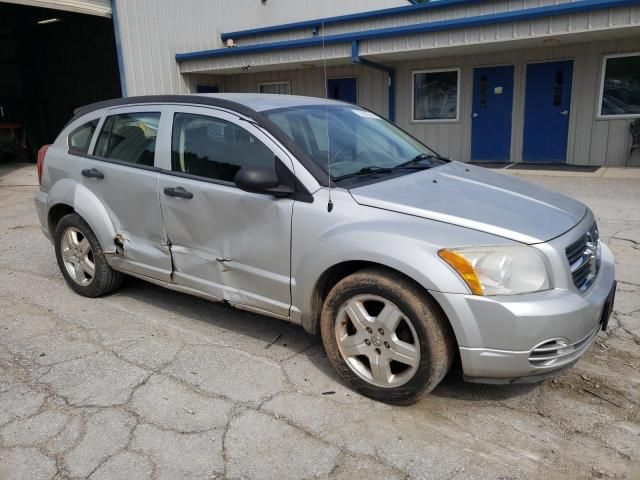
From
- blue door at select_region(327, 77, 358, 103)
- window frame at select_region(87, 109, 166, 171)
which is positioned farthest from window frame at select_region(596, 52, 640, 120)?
window frame at select_region(87, 109, 166, 171)

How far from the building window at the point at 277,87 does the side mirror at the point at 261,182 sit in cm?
1328

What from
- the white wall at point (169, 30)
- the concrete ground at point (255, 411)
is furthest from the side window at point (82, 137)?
the white wall at point (169, 30)

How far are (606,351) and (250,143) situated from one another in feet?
8.93

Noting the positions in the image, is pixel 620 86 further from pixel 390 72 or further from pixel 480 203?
pixel 480 203

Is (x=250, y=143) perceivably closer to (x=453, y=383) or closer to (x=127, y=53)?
(x=453, y=383)

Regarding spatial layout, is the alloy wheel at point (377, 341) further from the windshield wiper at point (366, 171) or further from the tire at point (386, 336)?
the windshield wiper at point (366, 171)

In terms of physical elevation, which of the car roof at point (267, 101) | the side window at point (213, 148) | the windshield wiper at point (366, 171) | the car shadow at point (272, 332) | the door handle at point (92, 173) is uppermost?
the car roof at point (267, 101)

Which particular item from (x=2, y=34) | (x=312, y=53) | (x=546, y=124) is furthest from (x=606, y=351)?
(x=2, y=34)

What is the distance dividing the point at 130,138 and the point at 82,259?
1173 millimetres

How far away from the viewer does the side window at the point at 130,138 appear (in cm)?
396

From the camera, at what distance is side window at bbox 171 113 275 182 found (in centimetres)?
341

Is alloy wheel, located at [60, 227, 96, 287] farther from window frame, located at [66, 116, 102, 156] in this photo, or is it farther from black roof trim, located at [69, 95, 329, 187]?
black roof trim, located at [69, 95, 329, 187]

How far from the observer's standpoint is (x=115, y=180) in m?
4.12

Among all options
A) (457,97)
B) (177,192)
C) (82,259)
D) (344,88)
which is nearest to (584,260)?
(177,192)
